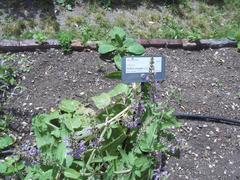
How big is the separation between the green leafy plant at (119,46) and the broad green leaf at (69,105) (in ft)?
2.26

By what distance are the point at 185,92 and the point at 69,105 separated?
3.28 ft

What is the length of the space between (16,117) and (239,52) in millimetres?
2121

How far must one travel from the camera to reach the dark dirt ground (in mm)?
3316

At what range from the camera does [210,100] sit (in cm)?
383

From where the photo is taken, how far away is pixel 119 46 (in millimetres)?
4059

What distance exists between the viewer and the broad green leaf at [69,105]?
3.36 meters

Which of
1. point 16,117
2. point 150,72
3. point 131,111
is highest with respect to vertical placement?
point 150,72

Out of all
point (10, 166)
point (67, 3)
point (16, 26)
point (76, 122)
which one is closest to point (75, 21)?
point (67, 3)

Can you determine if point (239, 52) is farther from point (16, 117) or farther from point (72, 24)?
point (16, 117)

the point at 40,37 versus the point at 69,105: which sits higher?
the point at 40,37

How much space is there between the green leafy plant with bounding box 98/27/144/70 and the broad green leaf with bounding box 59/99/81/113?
69 cm

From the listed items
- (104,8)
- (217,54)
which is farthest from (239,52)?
(104,8)

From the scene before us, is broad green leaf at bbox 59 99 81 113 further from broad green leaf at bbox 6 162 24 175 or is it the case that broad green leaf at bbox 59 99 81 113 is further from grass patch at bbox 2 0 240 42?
grass patch at bbox 2 0 240 42

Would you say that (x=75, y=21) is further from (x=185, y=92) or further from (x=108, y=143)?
(x=108, y=143)
